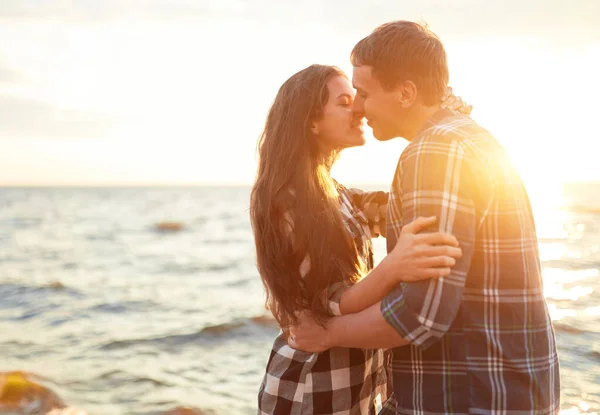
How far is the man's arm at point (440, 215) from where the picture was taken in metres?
2.00

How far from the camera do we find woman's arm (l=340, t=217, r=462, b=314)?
6.52 feet

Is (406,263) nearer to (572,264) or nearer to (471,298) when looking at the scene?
(471,298)

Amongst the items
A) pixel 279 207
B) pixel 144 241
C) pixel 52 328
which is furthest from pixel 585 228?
pixel 279 207

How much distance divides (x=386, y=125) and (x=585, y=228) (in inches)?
1254

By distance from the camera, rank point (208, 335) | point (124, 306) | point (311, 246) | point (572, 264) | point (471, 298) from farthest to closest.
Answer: point (572, 264) → point (124, 306) → point (208, 335) → point (311, 246) → point (471, 298)

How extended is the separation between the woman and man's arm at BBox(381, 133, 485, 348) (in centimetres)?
35

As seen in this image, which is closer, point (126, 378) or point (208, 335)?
point (126, 378)

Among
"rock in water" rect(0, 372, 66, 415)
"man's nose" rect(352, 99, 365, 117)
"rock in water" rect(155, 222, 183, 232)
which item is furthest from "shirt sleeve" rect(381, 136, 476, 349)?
"rock in water" rect(155, 222, 183, 232)

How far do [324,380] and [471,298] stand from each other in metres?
0.92

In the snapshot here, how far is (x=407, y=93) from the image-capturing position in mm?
2377

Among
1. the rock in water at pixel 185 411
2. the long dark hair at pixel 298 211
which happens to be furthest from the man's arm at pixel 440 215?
the rock in water at pixel 185 411

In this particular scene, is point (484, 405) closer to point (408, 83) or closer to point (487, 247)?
point (487, 247)

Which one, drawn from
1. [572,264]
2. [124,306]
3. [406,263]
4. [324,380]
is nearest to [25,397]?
[124,306]

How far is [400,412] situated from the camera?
235 centimetres
